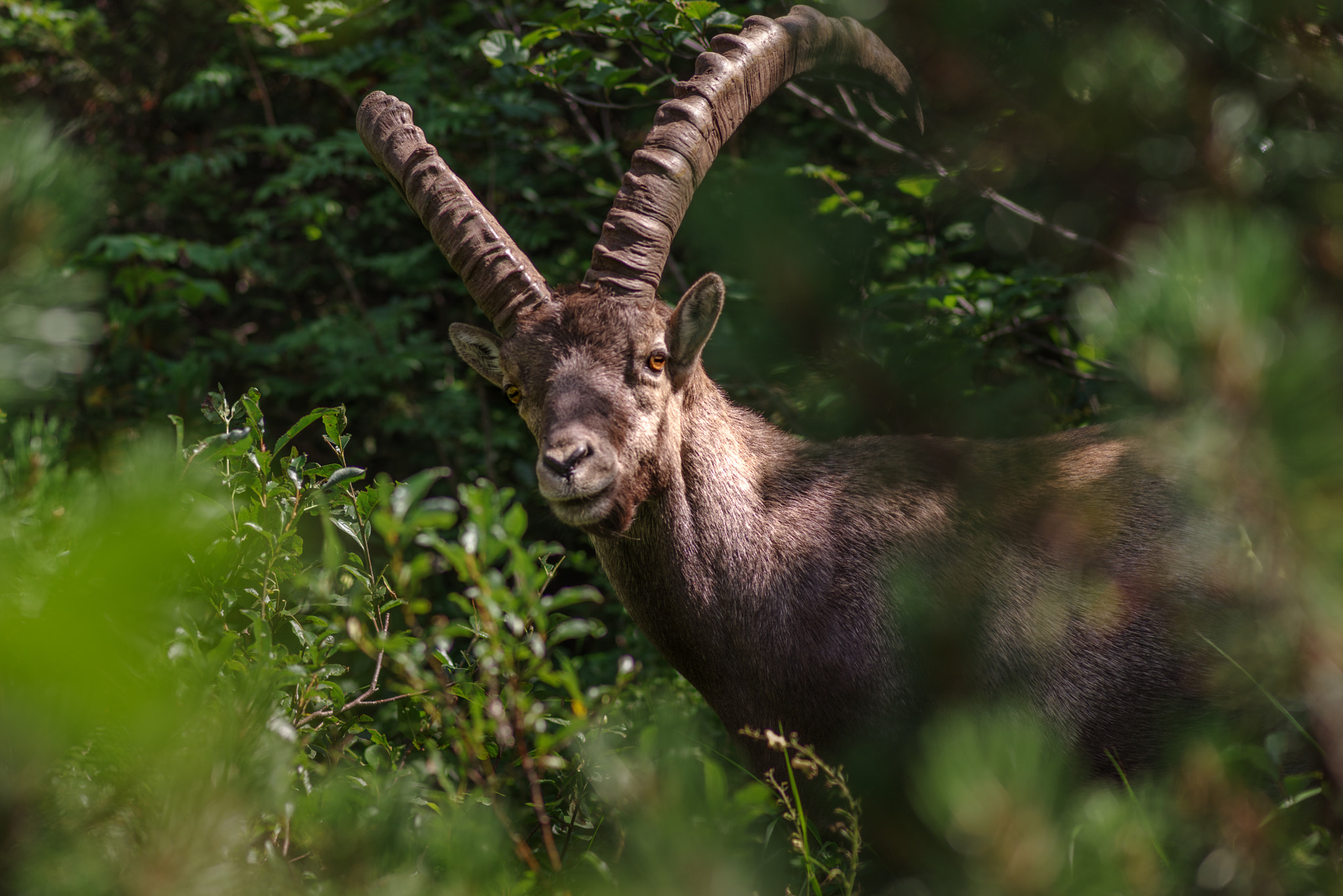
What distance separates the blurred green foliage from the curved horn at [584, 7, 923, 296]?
23 cm

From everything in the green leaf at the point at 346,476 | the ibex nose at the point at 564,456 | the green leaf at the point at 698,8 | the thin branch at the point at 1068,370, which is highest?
the green leaf at the point at 698,8

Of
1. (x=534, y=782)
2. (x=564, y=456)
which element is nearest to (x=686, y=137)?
(x=564, y=456)

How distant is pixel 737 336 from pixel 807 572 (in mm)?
1058

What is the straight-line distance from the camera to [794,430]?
16.3ft

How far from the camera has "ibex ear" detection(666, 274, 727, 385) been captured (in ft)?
13.1

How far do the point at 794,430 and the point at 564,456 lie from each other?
1.99m

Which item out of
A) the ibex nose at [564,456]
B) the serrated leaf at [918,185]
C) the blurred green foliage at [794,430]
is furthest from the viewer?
the serrated leaf at [918,185]

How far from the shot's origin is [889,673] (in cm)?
351

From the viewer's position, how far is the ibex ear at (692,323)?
4.01m

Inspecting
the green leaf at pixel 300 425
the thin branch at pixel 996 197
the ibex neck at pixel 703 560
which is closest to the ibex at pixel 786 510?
the ibex neck at pixel 703 560

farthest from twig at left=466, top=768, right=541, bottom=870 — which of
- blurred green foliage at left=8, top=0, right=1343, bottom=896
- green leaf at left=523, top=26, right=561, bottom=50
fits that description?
green leaf at left=523, top=26, right=561, bottom=50

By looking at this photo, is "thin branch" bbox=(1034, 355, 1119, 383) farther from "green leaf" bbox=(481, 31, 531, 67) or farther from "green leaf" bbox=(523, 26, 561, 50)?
"green leaf" bbox=(481, 31, 531, 67)

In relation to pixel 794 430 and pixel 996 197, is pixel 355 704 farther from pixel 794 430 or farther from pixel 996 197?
pixel 996 197

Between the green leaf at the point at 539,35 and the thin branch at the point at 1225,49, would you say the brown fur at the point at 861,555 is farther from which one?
the thin branch at the point at 1225,49
